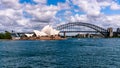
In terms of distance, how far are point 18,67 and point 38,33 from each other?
449 feet

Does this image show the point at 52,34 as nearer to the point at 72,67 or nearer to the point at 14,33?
the point at 14,33

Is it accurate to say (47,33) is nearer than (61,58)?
No

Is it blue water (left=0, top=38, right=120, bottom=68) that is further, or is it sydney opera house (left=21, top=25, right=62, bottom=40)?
sydney opera house (left=21, top=25, right=62, bottom=40)

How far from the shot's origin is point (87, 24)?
19000 centimetres

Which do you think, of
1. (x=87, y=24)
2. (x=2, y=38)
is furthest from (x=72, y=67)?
(x=87, y=24)

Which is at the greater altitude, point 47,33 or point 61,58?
point 47,33

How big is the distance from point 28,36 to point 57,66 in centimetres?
15134

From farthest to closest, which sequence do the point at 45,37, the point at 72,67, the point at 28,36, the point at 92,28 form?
1. the point at 92,28
2. the point at 28,36
3. the point at 45,37
4. the point at 72,67

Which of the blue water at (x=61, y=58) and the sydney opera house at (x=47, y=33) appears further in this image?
the sydney opera house at (x=47, y=33)

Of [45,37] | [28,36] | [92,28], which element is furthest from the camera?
[92,28]

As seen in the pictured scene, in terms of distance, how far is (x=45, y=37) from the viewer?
163375 mm

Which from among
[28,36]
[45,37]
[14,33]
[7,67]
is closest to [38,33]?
[45,37]

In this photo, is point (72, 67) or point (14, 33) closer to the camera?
point (72, 67)

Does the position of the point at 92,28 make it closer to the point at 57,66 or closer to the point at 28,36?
the point at 28,36
